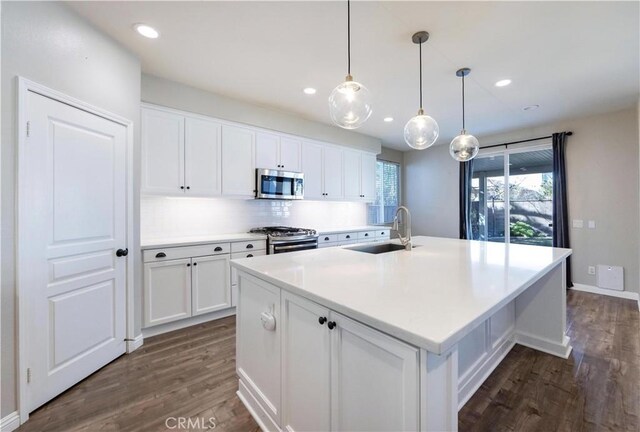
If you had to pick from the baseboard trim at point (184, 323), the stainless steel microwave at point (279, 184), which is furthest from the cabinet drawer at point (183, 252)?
the stainless steel microwave at point (279, 184)

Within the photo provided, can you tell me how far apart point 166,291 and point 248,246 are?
0.96 m

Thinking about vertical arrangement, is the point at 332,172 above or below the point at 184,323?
above

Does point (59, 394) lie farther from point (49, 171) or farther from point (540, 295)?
point (540, 295)

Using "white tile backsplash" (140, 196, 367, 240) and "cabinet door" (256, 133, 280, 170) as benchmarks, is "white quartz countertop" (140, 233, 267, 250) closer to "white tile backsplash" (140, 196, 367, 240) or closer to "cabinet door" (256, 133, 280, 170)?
"white tile backsplash" (140, 196, 367, 240)

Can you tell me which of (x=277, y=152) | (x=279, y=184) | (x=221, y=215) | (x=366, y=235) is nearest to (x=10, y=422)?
(x=221, y=215)

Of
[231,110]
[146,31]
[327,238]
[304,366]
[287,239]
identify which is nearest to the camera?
[304,366]

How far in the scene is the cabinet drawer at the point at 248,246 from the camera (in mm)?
3238

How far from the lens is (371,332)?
1020 millimetres

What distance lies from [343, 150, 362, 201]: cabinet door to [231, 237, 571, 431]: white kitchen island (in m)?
2.77

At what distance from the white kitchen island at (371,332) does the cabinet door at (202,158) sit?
1.74 m

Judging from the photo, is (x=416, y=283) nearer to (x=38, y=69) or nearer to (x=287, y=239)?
(x=287, y=239)

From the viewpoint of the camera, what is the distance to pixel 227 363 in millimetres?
2279

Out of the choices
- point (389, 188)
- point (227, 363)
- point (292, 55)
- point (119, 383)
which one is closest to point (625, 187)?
point (389, 188)

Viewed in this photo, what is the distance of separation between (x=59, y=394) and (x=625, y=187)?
653 cm
